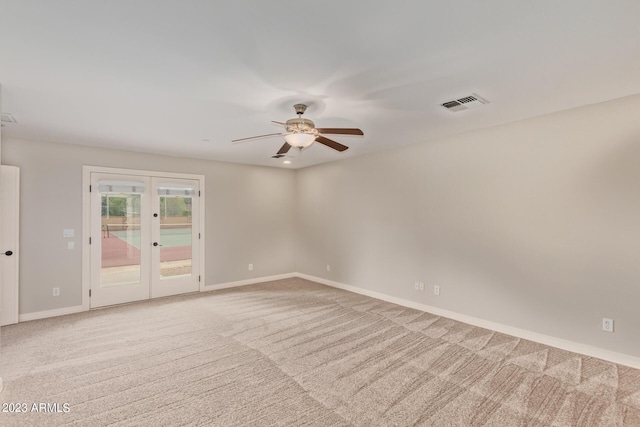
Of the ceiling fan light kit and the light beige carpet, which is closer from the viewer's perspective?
the light beige carpet

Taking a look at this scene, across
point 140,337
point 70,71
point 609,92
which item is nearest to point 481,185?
point 609,92

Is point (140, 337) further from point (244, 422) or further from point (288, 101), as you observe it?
point (288, 101)

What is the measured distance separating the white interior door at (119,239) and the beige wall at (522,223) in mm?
3798

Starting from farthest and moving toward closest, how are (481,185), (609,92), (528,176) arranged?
(481,185), (528,176), (609,92)

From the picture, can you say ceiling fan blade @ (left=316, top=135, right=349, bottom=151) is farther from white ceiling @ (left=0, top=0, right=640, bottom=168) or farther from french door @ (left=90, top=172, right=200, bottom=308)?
french door @ (left=90, top=172, right=200, bottom=308)

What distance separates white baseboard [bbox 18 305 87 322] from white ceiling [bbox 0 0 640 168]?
100 inches

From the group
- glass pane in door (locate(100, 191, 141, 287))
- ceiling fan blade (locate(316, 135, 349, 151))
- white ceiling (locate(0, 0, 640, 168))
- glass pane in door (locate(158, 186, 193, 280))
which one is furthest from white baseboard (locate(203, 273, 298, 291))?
ceiling fan blade (locate(316, 135, 349, 151))

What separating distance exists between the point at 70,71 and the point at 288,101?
172cm

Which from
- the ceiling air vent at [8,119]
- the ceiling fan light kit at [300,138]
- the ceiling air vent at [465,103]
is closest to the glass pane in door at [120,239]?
the ceiling air vent at [8,119]

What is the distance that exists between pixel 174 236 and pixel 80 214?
142 centimetres

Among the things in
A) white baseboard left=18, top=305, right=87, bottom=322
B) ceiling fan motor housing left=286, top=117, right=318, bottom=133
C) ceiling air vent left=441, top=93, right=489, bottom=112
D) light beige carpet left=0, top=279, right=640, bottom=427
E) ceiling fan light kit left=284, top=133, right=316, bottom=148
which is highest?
ceiling air vent left=441, top=93, right=489, bottom=112

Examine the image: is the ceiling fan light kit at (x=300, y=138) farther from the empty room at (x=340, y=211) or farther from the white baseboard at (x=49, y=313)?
the white baseboard at (x=49, y=313)

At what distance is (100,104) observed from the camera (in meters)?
3.05

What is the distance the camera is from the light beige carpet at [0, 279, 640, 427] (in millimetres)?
2299
